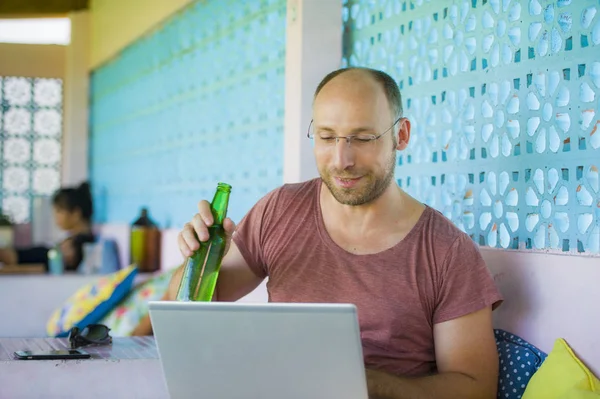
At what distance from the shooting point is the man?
1.71 metres

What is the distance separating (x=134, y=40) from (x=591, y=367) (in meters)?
3.84

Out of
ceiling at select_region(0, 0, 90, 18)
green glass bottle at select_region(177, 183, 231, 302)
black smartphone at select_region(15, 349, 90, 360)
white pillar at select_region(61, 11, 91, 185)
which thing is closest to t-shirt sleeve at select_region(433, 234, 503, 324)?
green glass bottle at select_region(177, 183, 231, 302)

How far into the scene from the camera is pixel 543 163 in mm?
1822

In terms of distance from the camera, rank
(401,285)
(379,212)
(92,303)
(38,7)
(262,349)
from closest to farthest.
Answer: (262,349)
(401,285)
(379,212)
(92,303)
(38,7)

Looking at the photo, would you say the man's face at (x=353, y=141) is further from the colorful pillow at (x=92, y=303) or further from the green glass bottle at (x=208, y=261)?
the colorful pillow at (x=92, y=303)

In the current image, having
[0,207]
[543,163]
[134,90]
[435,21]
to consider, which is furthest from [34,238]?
[543,163]

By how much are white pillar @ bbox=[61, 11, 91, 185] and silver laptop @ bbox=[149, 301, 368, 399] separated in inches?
207

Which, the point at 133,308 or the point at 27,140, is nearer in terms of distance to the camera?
the point at 133,308

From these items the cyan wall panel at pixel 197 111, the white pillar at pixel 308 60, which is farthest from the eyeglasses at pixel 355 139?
the cyan wall panel at pixel 197 111

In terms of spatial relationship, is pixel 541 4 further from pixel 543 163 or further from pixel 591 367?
pixel 591 367

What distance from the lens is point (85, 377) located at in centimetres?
178

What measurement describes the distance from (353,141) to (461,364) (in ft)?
1.65

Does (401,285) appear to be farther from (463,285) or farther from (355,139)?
(355,139)

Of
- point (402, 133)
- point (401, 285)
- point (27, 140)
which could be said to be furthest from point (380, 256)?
point (27, 140)
